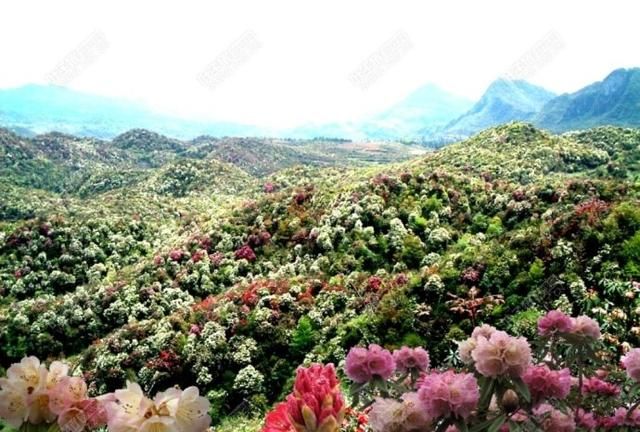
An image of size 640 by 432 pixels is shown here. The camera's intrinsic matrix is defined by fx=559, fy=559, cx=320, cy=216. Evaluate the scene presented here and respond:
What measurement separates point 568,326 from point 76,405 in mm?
2282

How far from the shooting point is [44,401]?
2010mm

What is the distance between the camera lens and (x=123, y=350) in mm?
14273

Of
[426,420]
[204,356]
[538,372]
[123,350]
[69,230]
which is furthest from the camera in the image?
[69,230]

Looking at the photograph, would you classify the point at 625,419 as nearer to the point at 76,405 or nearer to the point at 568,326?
the point at 568,326

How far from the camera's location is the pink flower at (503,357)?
2.21 meters

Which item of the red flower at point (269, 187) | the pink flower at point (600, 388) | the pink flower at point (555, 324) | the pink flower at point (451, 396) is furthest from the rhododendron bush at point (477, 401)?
the red flower at point (269, 187)

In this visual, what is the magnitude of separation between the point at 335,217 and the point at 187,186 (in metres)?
37.1

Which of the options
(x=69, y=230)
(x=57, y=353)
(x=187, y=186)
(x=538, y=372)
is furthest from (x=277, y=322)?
(x=187, y=186)

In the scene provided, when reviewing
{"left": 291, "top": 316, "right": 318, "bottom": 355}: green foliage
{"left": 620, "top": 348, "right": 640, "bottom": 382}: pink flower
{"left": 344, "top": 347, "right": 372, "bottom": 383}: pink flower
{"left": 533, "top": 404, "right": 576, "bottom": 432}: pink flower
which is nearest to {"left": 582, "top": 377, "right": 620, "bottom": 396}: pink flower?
{"left": 620, "top": 348, "right": 640, "bottom": 382}: pink flower

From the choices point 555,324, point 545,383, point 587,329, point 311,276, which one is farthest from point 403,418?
point 311,276

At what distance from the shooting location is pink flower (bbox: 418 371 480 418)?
2.14 meters

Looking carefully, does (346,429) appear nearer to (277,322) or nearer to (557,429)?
(557,429)

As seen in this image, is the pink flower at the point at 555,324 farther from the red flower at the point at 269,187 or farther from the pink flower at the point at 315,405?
the red flower at the point at 269,187

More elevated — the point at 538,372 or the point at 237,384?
the point at 538,372
